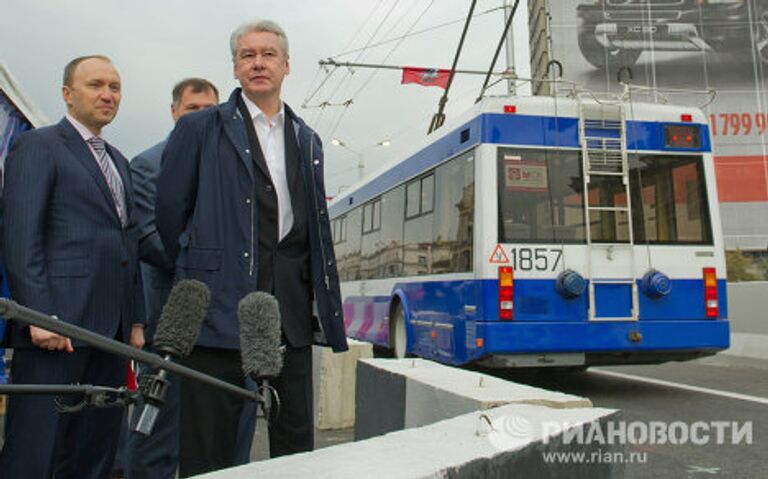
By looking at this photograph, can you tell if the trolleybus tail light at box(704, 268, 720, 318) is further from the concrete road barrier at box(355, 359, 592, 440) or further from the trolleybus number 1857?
the concrete road barrier at box(355, 359, 592, 440)

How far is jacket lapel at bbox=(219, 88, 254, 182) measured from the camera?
2633 millimetres

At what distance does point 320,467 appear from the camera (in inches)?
71.6

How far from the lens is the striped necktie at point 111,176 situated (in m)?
3.11

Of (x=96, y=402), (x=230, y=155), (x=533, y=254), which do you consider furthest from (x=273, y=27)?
(x=533, y=254)

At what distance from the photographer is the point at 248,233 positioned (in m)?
2.57

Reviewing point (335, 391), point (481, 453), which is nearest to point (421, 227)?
point (335, 391)

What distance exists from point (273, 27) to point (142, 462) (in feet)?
7.43

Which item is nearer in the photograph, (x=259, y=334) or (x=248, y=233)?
(x=259, y=334)

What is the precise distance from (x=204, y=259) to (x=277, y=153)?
517 millimetres

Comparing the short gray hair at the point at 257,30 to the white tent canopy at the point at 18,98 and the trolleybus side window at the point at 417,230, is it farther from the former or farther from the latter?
the trolleybus side window at the point at 417,230

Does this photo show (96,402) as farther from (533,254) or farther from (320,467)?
(533,254)

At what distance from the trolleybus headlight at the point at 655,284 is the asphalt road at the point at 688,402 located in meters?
1.06

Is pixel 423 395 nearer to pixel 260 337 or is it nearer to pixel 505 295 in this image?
pixel 260 337

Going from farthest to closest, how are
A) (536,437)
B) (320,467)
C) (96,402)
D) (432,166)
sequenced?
(432,166) < (536,437) < (320,467) < (96,402)
